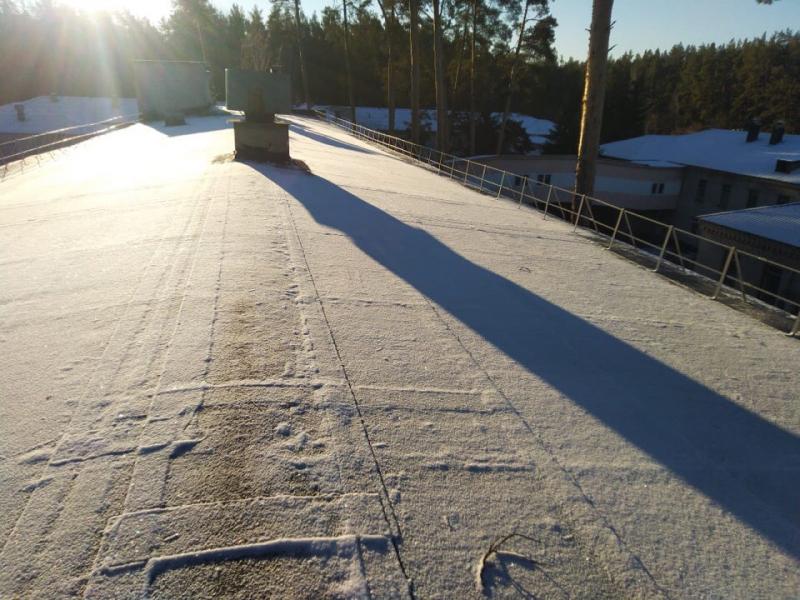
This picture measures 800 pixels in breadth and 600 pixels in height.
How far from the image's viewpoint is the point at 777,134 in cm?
3152

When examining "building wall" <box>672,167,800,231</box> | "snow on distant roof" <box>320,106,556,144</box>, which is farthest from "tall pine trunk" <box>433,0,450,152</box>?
"snow on distant roof" <box>320,106,556,144</box>

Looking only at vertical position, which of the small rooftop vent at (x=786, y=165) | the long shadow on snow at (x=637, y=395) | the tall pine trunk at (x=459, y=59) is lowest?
the long shadow on snow at (x=637, y=395)

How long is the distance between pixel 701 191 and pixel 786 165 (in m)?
5.14

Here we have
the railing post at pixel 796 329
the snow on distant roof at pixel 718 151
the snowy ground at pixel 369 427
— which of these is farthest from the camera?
the snow on distant roof at pixel 718 151

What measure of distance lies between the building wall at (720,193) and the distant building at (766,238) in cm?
582

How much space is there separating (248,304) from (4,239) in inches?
208

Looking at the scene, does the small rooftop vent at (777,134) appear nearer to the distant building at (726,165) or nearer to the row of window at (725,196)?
the distant building at (726,165)

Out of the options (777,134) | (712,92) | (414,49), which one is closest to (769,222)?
(414,49)

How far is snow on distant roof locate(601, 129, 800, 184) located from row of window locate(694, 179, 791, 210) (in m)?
0.96

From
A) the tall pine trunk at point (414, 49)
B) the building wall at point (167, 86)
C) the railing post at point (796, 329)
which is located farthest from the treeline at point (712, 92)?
the railing post at point (796, 329)

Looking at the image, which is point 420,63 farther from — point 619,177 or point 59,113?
point 59,113

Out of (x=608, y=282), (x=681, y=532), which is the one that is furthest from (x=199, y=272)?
(x=608, y=282)

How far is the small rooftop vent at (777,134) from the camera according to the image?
31.4 m

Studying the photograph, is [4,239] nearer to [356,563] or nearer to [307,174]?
[307,174]
